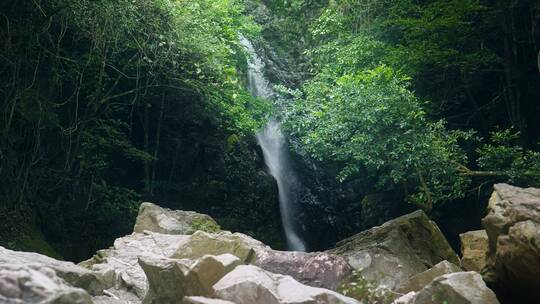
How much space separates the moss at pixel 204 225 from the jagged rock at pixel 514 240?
17.0ft

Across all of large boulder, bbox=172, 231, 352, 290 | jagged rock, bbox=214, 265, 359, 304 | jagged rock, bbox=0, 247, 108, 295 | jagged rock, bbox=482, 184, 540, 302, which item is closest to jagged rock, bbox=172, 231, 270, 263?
large boulder, bbox=172, 231, 352, 290

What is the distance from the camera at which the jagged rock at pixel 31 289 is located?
316 centimetres


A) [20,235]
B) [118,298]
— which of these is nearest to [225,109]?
[20,235]

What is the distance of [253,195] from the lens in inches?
599

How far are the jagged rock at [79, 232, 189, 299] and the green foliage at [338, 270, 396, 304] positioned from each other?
226 centimetres

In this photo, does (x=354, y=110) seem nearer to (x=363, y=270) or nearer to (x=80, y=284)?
(x=363, y=270)

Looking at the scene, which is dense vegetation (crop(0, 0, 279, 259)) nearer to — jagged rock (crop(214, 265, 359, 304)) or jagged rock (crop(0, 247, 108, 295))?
jagged rock (crop(0, 247, 108, 295))

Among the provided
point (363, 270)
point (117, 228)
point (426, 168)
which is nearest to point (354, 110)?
point (426, 168)

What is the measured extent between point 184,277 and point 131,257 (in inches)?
112

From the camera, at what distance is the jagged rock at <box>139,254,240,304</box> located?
530 cm

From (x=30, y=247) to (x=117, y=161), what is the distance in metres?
4.70

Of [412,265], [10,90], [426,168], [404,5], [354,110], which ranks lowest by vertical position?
[412,265]

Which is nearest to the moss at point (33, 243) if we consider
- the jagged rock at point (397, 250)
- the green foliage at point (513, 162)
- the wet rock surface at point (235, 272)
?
the wet rock surface at point (235, 272)

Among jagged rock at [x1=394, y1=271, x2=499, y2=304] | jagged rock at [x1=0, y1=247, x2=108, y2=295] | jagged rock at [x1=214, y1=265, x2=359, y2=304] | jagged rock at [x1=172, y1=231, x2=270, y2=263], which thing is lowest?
jagged rock at [x1=394, y1=271, x2=499, y2=304]
